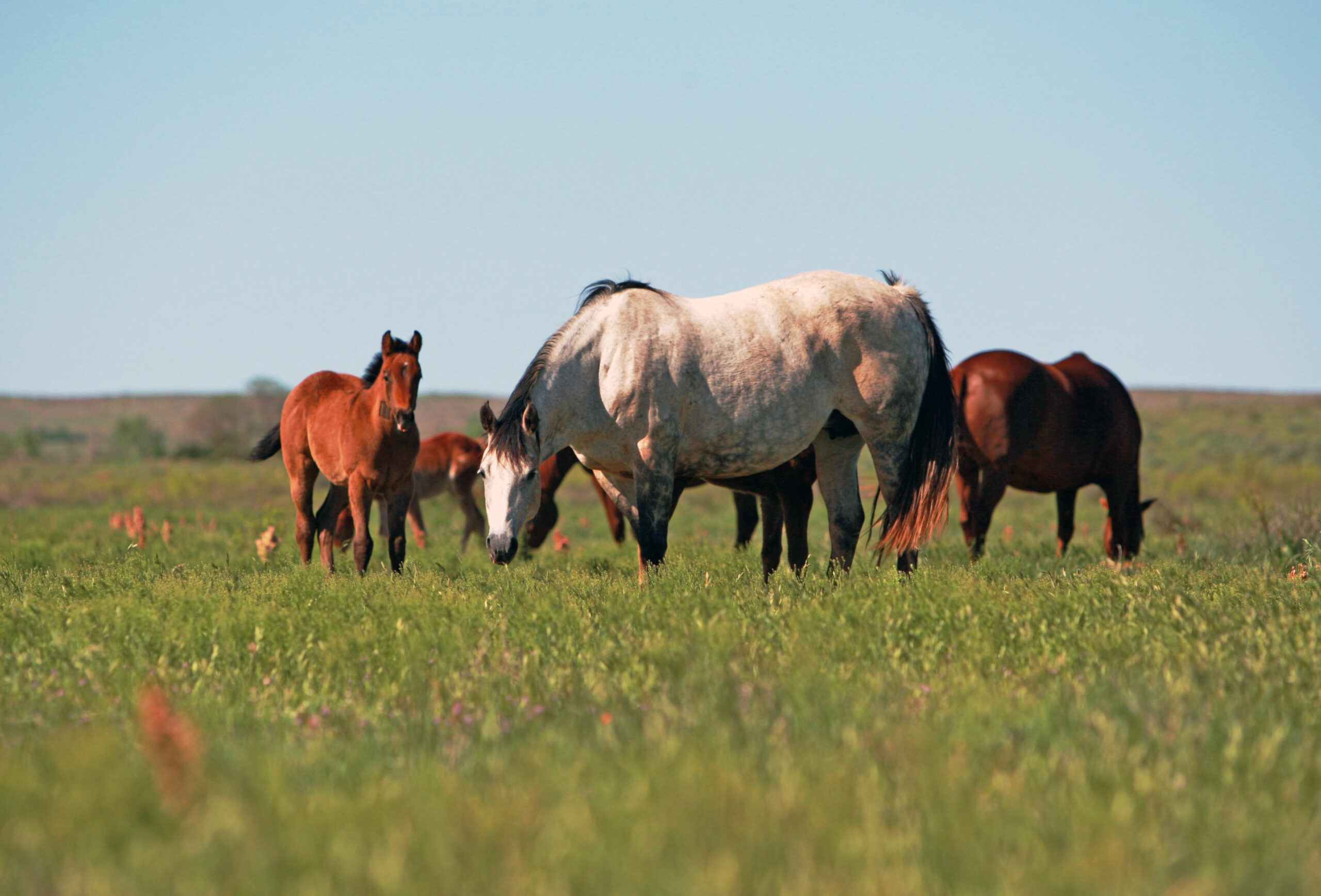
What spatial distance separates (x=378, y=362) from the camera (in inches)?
341

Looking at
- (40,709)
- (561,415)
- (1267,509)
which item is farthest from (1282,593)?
(1267,509)

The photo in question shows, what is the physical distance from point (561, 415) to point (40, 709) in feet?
12.4

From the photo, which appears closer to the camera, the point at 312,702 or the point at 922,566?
the point at 312,702

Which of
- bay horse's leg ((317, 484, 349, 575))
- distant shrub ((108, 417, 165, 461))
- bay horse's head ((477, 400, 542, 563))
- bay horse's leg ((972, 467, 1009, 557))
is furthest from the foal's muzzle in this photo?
distant shrub ((108, 417, 165, 461))

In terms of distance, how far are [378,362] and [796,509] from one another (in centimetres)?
357

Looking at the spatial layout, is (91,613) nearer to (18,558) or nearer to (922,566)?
(18,558)

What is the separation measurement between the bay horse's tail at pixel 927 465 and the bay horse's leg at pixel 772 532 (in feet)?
2.48

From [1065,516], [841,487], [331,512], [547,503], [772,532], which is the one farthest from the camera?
[547,503]

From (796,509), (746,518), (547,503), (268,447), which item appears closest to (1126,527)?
(746,518)

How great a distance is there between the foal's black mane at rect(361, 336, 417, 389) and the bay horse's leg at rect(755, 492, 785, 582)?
9.66 feet

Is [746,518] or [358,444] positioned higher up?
[358,444]

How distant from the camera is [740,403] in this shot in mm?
7285

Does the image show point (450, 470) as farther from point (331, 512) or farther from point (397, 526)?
point (397, 526)

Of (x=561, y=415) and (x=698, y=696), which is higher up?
(x=561, y=415)
